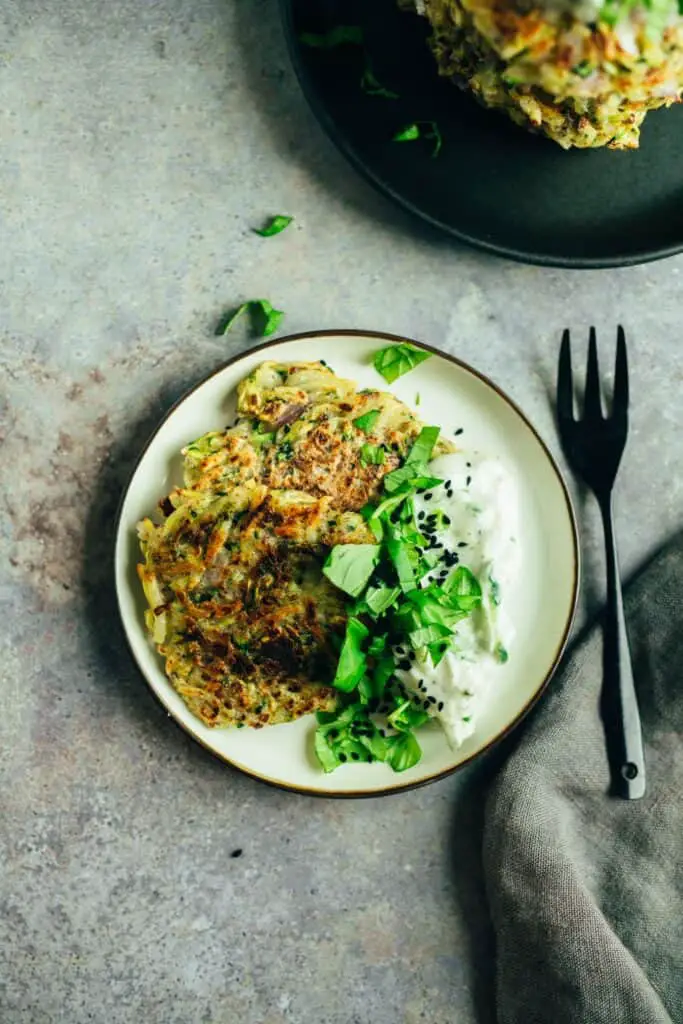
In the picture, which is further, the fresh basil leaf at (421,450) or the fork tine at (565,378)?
the fork tine at (565,378)

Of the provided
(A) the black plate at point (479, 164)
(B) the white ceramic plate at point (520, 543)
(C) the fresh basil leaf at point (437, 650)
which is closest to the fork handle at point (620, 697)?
(B) the white ceramic plate at point (520, 543)

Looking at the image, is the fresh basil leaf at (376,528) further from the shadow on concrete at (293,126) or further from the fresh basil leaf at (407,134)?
the fresh basil leaf at (407,134)

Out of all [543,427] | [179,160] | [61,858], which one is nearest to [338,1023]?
[61,858]

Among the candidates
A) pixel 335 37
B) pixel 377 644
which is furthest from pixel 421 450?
pixel 335 37

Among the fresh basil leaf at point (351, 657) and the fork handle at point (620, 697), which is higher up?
the fresh basil leaf at point (351, 657)

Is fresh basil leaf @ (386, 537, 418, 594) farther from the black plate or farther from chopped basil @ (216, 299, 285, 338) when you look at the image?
the black plate
